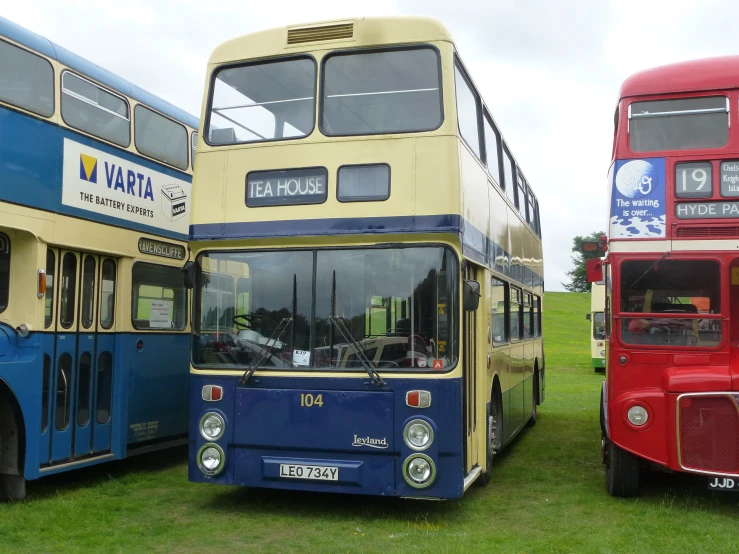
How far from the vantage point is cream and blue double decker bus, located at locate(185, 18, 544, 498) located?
7.25 meters

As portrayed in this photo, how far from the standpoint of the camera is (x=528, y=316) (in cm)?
1374

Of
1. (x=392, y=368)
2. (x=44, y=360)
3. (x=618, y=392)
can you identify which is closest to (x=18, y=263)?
(x=44, y=360)

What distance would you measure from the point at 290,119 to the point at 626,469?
4.83 metres

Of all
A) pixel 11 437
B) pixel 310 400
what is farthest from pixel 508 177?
pixel 11 437

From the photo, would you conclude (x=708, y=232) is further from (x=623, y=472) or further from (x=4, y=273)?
(x=4, y=273)

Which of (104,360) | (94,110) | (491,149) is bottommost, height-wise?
(104,360)

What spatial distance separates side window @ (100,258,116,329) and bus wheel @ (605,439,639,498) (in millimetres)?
5641

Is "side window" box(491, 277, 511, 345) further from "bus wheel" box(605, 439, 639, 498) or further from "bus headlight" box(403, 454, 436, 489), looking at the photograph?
"bus headlight" box(403, 454, 436, 489)

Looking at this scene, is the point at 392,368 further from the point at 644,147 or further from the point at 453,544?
the point at 644,147

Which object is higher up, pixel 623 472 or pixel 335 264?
pixel 335 264

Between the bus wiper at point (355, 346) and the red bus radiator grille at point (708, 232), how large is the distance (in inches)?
134

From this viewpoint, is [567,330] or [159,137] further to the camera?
[567,330]

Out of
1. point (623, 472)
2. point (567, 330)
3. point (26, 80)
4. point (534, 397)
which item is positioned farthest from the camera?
point (567, 330)

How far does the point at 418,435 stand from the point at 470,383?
1331 mm
